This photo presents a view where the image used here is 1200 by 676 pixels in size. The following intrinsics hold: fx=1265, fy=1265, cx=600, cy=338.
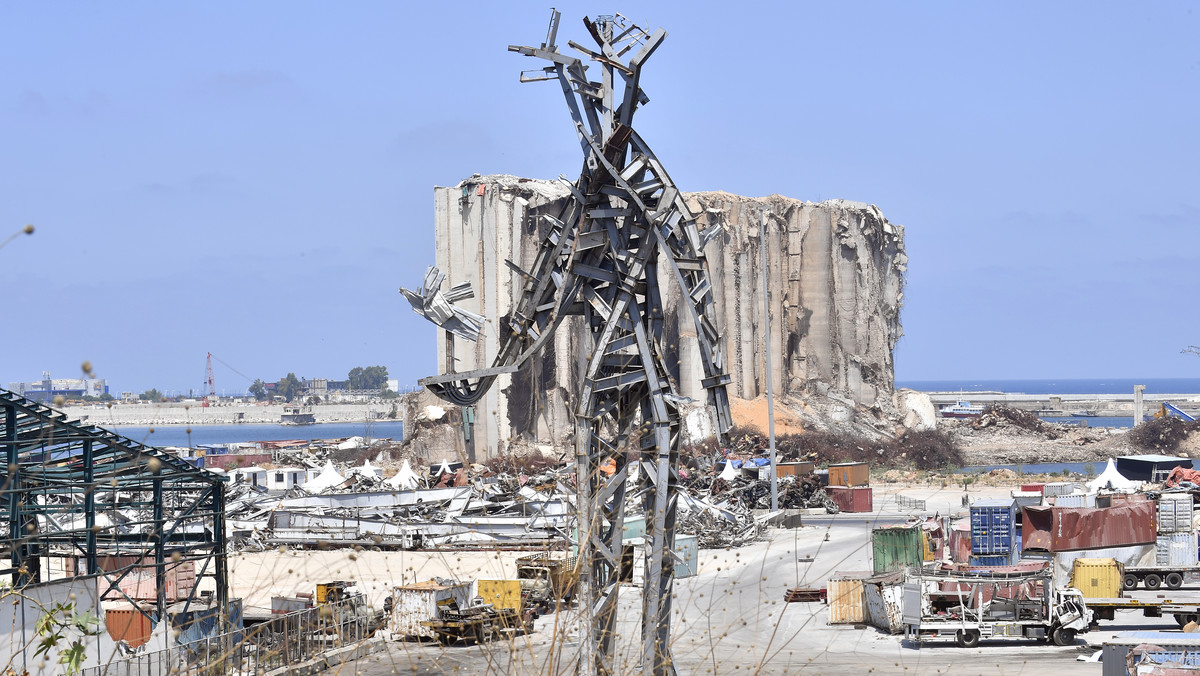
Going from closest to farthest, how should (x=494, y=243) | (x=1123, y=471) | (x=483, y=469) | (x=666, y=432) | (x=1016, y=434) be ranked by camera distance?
(x=666, y=432)
(x=1123, y=471)
(x=483, y=469)
(x=494, y=243)
(x=1016, y=434)

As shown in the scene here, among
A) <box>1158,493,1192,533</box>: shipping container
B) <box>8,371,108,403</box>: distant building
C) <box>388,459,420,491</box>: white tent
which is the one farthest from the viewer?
<box>388,459,420,491</box>: white tent

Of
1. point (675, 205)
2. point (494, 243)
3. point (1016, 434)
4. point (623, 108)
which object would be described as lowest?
point (1016, 434)

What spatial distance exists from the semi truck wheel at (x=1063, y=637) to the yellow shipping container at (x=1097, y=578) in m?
4.78

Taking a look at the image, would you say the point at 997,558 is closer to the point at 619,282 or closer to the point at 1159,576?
the point at 1159,576

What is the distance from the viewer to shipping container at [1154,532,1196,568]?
28.4 meters

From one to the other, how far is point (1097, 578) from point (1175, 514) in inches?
238

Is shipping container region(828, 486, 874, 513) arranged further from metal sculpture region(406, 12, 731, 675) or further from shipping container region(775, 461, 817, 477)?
metal sculpture region(406, 12, 731, 675)

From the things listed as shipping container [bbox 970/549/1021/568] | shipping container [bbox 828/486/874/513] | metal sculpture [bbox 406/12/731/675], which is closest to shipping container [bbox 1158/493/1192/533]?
shipping container [bbox 970/549/1021/568]

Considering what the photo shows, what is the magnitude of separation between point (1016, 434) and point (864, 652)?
95670mm

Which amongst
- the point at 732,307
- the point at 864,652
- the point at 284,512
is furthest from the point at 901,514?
the point at 732,307

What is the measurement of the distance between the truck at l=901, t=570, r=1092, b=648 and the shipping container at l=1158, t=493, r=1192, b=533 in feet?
30.8

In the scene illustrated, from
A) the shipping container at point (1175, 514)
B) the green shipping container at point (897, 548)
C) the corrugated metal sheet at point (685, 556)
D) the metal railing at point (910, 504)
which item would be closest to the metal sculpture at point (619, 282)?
the corrugated metal sheet at point (685, 556)

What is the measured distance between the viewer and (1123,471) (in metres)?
53.5

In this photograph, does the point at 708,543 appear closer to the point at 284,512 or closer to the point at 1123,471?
the point at 284,512
